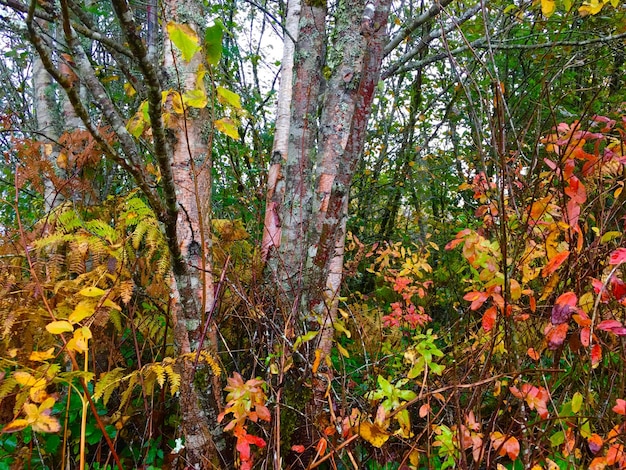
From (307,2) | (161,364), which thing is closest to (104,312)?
(161,364)

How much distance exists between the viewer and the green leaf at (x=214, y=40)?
3.48ft

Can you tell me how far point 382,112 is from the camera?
595 centimetres

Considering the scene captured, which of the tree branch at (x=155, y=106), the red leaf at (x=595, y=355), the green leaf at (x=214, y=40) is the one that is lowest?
the red leaf at (x=595, y=355)

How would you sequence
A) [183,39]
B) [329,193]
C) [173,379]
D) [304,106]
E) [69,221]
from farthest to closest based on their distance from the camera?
[304,106] < [69,221] < [329,193] < [173,379] < [183,39]

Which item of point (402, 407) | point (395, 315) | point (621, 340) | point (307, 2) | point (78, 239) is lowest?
point (395, 315)

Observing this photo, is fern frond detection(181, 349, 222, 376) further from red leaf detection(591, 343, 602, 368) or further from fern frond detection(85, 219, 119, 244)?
red leaf detection(591, 343, 602, 368)

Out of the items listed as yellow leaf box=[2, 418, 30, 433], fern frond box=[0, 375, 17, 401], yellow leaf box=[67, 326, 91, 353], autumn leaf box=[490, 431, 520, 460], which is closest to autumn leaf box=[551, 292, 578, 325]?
autumn leaf box=[490, 431, 520, 460]

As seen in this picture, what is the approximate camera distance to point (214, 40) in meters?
1.09

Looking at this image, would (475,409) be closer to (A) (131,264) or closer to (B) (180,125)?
(B) (180,125)

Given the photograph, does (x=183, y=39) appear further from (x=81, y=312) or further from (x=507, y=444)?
(x=507, y=444)

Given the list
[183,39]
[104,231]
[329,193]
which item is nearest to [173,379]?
[104,231]

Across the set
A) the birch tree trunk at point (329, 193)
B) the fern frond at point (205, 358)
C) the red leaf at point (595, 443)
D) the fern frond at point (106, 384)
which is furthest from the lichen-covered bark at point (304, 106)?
the red leaf at point (595, 443)

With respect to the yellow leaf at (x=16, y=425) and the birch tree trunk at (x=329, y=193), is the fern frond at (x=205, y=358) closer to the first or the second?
the birch tree trunk at (x=329, y=193)

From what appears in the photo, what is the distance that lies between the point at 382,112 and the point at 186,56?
17.6 feet
